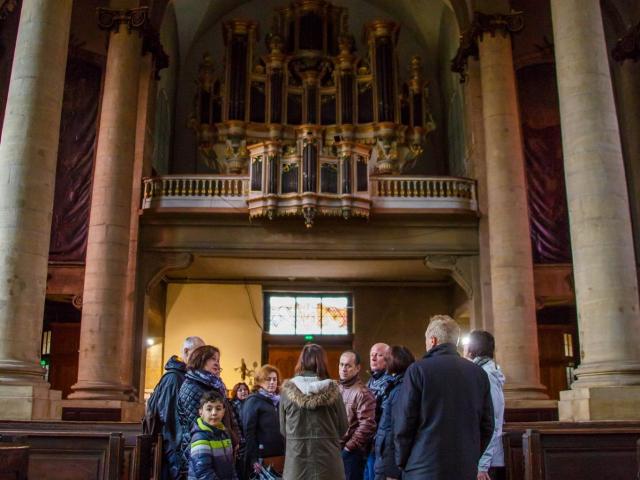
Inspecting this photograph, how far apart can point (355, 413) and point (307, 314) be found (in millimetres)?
13828

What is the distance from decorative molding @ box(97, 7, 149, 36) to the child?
1202cm

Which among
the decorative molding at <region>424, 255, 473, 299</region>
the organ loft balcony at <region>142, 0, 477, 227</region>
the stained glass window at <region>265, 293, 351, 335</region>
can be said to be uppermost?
the organ loft balcony at <region>142, 0, 477, 227</region>

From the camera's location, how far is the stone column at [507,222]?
43.1ft

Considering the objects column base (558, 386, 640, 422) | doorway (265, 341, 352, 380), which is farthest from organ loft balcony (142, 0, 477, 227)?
column base (558, 386, 640, 422)

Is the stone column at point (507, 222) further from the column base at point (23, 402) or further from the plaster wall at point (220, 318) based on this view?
the column base at point (23, 402)

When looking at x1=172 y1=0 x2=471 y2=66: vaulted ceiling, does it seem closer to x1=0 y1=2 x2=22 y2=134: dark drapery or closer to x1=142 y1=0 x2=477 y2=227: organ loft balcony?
x1=142 y1=0 x2=477 y2=227: organ loft balcony

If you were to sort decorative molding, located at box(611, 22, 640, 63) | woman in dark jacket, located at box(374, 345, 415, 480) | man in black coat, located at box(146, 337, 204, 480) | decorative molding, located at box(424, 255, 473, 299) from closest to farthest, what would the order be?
1. woman in dark jacket, located at box(374, 345, 415, 480)
2. man in black coat, located at box(146, 337, 204, 480)
3. decorative molding, located at box(611, 22, 640, 63)
4. decorative molding, located at box(424, 255, 473, 299)

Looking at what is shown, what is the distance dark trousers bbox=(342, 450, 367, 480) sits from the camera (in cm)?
607

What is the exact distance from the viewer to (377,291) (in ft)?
64.1

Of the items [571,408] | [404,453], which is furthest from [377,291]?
[404,453]

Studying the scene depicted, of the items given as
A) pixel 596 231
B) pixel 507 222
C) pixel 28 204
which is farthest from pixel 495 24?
pixel 28 204

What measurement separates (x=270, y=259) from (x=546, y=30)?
8.51 metres

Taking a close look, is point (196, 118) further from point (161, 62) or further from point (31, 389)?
point (31, 389)

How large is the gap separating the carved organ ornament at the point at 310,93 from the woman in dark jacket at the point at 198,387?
38.2 feet
